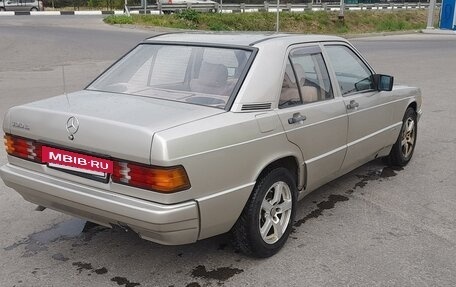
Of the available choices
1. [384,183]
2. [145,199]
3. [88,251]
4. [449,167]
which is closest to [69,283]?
[88,251]

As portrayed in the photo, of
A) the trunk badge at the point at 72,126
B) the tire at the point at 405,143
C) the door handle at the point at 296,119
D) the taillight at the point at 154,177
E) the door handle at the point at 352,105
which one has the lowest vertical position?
the tire at the point at 405,143

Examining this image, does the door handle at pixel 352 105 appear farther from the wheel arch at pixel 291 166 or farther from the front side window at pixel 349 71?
the wheel arch at pixel 291 166

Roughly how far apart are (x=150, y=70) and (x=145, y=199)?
4.62ft

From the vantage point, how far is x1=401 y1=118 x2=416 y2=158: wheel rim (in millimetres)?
5721

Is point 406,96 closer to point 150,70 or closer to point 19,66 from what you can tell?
point 150,70

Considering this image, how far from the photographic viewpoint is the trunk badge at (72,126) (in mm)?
3100

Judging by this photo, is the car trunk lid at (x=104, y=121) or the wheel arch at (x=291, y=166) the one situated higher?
the car trunk lid at (x=104, y=121)

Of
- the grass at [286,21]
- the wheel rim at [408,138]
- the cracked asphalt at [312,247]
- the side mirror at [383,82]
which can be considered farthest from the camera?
the grass at [286,21]

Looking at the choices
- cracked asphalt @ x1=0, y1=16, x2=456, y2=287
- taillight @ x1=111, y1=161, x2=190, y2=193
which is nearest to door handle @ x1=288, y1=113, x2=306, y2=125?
cracked asphalt @ x1=0, y1=16, x2=456, y2=287

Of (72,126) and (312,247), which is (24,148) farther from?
(312,247)

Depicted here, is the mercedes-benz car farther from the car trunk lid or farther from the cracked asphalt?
the cracked asphalt

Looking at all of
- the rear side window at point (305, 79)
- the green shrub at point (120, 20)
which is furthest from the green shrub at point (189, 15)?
the rear side window at point (305, 79)

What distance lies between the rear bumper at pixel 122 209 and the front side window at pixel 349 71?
2105 mm

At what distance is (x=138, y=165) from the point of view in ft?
9.52
